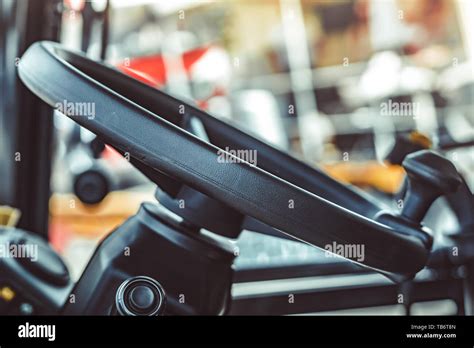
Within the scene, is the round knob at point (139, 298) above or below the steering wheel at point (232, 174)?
below

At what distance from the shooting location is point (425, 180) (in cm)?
67

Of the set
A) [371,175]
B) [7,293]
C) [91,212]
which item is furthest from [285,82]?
[7,293]

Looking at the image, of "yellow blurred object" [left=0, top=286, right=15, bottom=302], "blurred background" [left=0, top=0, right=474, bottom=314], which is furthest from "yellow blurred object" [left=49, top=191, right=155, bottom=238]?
"yellow blurred object" [left=0, top=286, right=15, bottom=302]

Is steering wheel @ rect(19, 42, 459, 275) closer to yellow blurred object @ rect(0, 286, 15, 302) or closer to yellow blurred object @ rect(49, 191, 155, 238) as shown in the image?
yellow blurred object @ rect(0, 286, 15, 302)

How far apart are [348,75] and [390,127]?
108 cm

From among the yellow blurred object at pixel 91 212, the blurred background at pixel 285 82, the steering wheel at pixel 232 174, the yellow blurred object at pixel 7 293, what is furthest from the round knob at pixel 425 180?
the yellow blurred object at pixel 91 212

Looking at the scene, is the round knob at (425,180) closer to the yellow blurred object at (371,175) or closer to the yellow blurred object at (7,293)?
the yellow blurred object at (7,293)

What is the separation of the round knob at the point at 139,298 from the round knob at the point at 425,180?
0.26 metres

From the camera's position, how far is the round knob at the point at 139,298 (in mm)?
672

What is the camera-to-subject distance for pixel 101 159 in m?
1.16

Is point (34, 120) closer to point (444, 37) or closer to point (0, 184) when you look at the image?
point (0, 184)

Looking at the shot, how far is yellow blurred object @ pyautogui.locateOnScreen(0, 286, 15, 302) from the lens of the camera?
83 centimetres

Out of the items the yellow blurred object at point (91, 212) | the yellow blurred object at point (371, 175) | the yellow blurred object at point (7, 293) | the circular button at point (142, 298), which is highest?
the yellow blurred object at point (371, 175)

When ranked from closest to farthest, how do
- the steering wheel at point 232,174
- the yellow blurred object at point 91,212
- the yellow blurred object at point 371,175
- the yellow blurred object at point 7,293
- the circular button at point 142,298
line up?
1. the steering wheel at point 232,174
2. the circular button at point 142,298
3. the yellow blurred object at point 7,293
4. the yellow blurred object at point 91,212
5. the yellow blurred object at point 371,175
